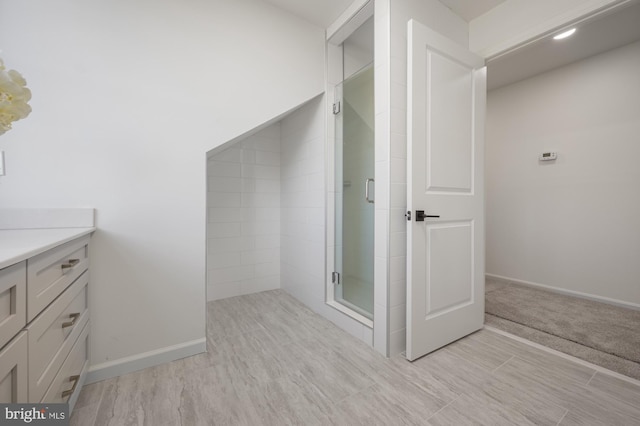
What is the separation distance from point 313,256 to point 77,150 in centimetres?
189

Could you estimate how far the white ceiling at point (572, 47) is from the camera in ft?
7.24

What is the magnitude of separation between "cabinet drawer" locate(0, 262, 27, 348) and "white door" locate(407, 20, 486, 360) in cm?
171

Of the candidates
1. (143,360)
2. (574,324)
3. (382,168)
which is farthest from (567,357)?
(143,360)

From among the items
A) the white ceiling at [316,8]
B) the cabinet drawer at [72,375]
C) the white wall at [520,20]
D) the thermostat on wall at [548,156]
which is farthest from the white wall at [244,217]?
the thermostat on wall at [548,156]

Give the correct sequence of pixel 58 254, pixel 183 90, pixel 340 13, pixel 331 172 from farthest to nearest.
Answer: pixel 331 172
pixel 340 13
pixel 183 90
pixel 58 254

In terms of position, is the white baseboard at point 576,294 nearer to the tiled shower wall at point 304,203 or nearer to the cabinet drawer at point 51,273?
the tiled shower wall at point 304,203

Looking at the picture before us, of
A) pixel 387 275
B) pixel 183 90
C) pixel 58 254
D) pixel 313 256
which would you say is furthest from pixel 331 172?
pixel 58 254

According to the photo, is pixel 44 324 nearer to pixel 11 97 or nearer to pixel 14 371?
pixel 14 371

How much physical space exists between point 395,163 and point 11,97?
176 centimetres

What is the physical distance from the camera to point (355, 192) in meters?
2.25

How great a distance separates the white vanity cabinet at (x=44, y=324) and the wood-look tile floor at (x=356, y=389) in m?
0.34

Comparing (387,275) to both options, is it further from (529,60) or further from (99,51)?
(529,60)

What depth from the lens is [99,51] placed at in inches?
58.8

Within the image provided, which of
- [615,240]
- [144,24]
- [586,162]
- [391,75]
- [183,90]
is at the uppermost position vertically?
[144,24]
